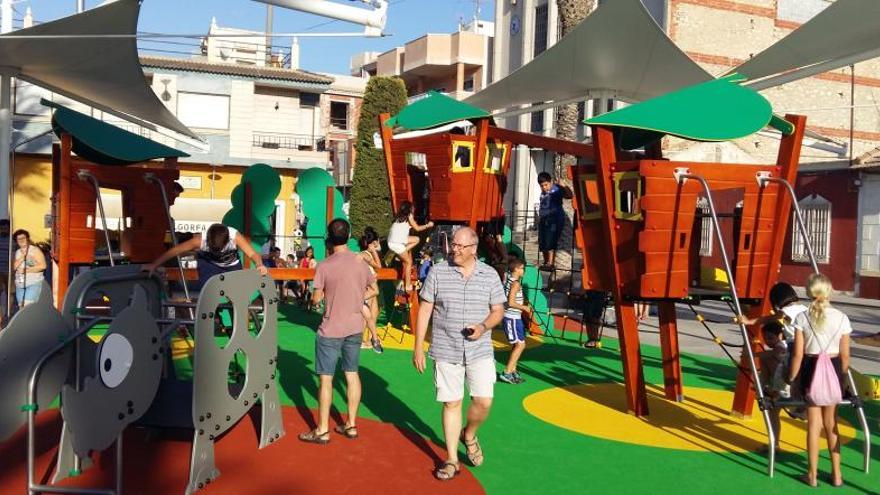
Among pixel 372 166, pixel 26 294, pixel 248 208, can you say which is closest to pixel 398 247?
pixel 248 208

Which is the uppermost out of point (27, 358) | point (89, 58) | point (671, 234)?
point (89, 58)

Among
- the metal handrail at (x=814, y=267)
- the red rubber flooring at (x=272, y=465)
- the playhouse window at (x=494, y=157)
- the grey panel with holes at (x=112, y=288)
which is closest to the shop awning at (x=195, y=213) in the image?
the playhouse window at (x=494, y=157)

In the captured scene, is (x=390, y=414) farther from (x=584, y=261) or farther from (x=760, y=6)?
(x=760, y=6)

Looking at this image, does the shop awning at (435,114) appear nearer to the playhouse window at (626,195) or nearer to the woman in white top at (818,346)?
the playhouse window at (626,195)

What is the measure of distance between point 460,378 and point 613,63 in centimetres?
918

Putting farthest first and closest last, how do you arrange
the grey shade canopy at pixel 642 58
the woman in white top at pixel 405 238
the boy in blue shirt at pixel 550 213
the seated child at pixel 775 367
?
1. the boy in blue shirt at pixel 550 213
2. the woman in white top at pixel 405 238
3. the grey shade canopy at pixel 642 58
4. the seated child at pixel 775 367

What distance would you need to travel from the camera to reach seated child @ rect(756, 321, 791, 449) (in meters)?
6.55

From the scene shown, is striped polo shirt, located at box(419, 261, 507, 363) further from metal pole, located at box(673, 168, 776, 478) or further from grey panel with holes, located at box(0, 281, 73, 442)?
grey panel with holes, located at box(0, 281, 73, 442)

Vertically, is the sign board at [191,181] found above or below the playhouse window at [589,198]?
above

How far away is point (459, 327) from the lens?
5.96 metres

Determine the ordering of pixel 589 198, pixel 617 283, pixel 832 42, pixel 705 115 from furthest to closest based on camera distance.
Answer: pixel 832 42, pixel 589 198, pixel 617 283, pixel 705 115

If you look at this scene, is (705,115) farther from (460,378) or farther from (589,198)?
(460,378)

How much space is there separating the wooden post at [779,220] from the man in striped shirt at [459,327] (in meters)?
3.14

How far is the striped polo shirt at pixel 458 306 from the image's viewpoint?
5977 mm
